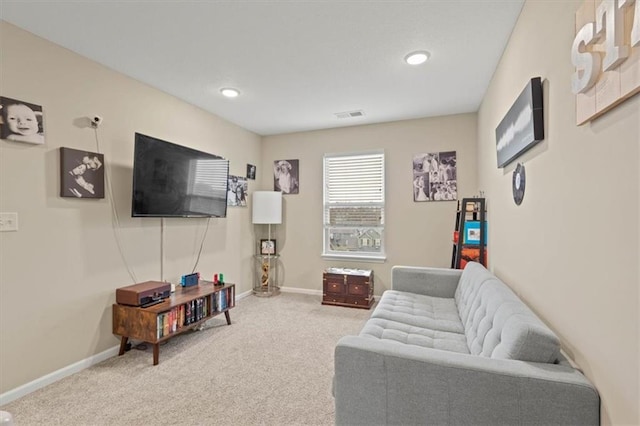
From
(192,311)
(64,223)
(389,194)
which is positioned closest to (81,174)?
(64,223)

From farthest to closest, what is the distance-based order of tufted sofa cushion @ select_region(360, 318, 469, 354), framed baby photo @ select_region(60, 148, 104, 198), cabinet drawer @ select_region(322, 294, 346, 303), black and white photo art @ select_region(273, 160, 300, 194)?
1. black and white photo art @ select_region(273, 160, 300, 194)
2. cabinet drawer @ select_region(322, 294, 346, 303)
3. framed baby photo @ select_region(60, 148, 104, 198)
4. tufted sofa cushion @ select_region(360, 318, 469, 354)

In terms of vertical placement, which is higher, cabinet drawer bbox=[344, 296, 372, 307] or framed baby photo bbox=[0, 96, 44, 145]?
framed baby photo bbox=[0, 96, 44, 145]

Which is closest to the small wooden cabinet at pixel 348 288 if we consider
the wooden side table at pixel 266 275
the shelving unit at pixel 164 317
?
the wooden side table at pixel 266 275

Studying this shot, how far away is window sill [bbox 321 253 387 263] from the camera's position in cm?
443

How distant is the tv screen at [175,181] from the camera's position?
9.04ft

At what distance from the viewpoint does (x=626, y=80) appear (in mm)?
868

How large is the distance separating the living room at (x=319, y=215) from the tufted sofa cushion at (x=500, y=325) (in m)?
0.13

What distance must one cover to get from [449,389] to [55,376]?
279cm

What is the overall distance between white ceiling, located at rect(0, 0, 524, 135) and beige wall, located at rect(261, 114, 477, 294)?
0.70 meters

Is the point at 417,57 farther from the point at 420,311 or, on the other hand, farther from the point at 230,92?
the point at 420,311

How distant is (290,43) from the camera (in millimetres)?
2367

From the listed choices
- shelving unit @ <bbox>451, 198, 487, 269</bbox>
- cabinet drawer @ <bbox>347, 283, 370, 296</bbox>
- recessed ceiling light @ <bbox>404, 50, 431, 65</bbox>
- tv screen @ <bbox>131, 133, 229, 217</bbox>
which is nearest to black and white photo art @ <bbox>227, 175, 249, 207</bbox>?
tv screen @ <bbox>131, 133, 229, 217</bbox>

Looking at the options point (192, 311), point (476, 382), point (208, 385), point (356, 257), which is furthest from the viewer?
point (356, 257)

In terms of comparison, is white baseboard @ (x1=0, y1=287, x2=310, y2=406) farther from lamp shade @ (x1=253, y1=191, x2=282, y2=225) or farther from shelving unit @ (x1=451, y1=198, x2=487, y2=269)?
shelving unit @ (x1=451, y1=198, x2=487, y2=269)
